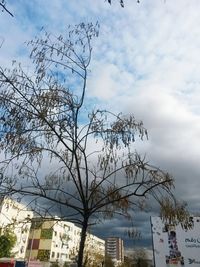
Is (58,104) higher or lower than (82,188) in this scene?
higher

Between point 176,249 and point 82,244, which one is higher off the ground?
point 176,249

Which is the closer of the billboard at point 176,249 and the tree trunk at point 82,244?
the tree trunk at point 82,244

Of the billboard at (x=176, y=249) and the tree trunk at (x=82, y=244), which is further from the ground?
the billboard at (x=176, y=249)

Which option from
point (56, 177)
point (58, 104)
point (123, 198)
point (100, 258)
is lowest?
point (123, 198)

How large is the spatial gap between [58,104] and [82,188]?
1.14 meters

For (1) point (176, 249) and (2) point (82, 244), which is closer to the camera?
(2) point (82, 244)

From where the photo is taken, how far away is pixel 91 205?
177 inches

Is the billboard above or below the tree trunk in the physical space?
above

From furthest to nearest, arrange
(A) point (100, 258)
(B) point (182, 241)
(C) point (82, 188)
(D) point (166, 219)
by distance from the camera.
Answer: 1. (A) point (100, 258)
2. (B) point (182, 241)
3. (C) point (82, 188)
4. (D) point (166, 219)

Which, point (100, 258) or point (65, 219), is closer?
point (65, 219)

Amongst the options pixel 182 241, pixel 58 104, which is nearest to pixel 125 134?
pixel 58 104

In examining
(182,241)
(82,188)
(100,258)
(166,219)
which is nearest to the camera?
(166,219)

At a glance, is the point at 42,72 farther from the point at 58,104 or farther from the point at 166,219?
the point at 166,219

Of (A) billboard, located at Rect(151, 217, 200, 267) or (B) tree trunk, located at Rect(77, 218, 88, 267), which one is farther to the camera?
(A) billboard, located at Rect(151, 217, 200, 267)
